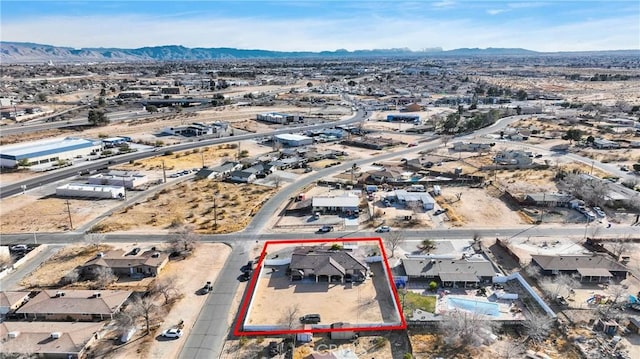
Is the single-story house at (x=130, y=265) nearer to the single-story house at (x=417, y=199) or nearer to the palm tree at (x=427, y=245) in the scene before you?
the palm tree at (x=427, y=245)

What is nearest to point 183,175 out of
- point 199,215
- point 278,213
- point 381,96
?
point 199,215

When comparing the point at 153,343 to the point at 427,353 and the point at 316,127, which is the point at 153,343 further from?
the point at 316,127

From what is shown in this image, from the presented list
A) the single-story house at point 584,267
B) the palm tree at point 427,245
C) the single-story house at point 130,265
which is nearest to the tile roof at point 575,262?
the single-story house at point 584,267

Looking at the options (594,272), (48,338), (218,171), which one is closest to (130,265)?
(48,338)

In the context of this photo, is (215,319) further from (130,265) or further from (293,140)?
(293,140)

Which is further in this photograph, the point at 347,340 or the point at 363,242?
the point at 363,242
